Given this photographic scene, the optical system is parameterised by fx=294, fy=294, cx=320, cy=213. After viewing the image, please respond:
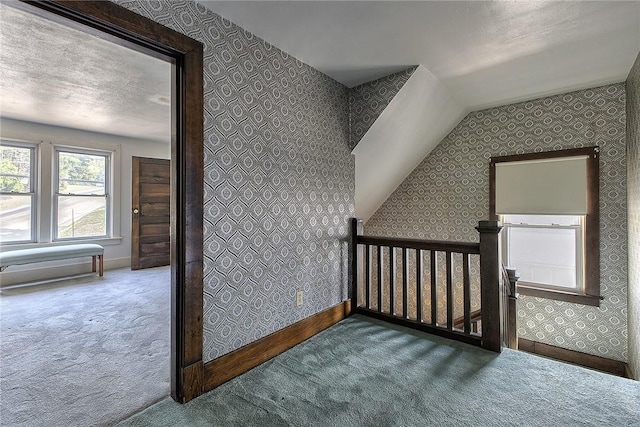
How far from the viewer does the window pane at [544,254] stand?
10.6ft

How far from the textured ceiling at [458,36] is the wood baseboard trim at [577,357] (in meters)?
2.75

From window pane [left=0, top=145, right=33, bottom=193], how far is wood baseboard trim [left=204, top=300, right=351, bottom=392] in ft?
14.8

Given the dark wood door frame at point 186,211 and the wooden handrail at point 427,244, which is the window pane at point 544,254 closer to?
the wooden handrail at point 427,244

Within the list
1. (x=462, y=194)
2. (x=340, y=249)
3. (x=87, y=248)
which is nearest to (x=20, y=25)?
(x=340, y=249)

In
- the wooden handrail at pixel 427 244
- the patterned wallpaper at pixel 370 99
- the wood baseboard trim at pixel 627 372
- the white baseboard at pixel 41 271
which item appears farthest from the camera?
the white baseboard at pixel 41 271

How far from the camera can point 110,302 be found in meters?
3.29

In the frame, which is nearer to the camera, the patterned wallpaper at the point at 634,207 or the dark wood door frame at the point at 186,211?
the dark wood door frame at the point at 186,211

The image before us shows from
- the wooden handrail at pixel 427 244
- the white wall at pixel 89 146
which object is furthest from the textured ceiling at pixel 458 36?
the white wall at pixel 89 146

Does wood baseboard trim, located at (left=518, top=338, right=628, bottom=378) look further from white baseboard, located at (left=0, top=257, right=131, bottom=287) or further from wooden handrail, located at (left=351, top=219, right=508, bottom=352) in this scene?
white baseboard, located at (left=0, top=257, right=131, bottom=287)

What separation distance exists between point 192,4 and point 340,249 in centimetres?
213

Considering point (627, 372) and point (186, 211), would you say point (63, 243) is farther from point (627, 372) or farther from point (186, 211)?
point (627, 372)

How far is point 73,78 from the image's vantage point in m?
A: 2.74

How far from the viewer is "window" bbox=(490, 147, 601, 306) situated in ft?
9.95

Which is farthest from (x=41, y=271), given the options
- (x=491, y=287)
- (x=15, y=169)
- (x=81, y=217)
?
(x=491, y=287)
